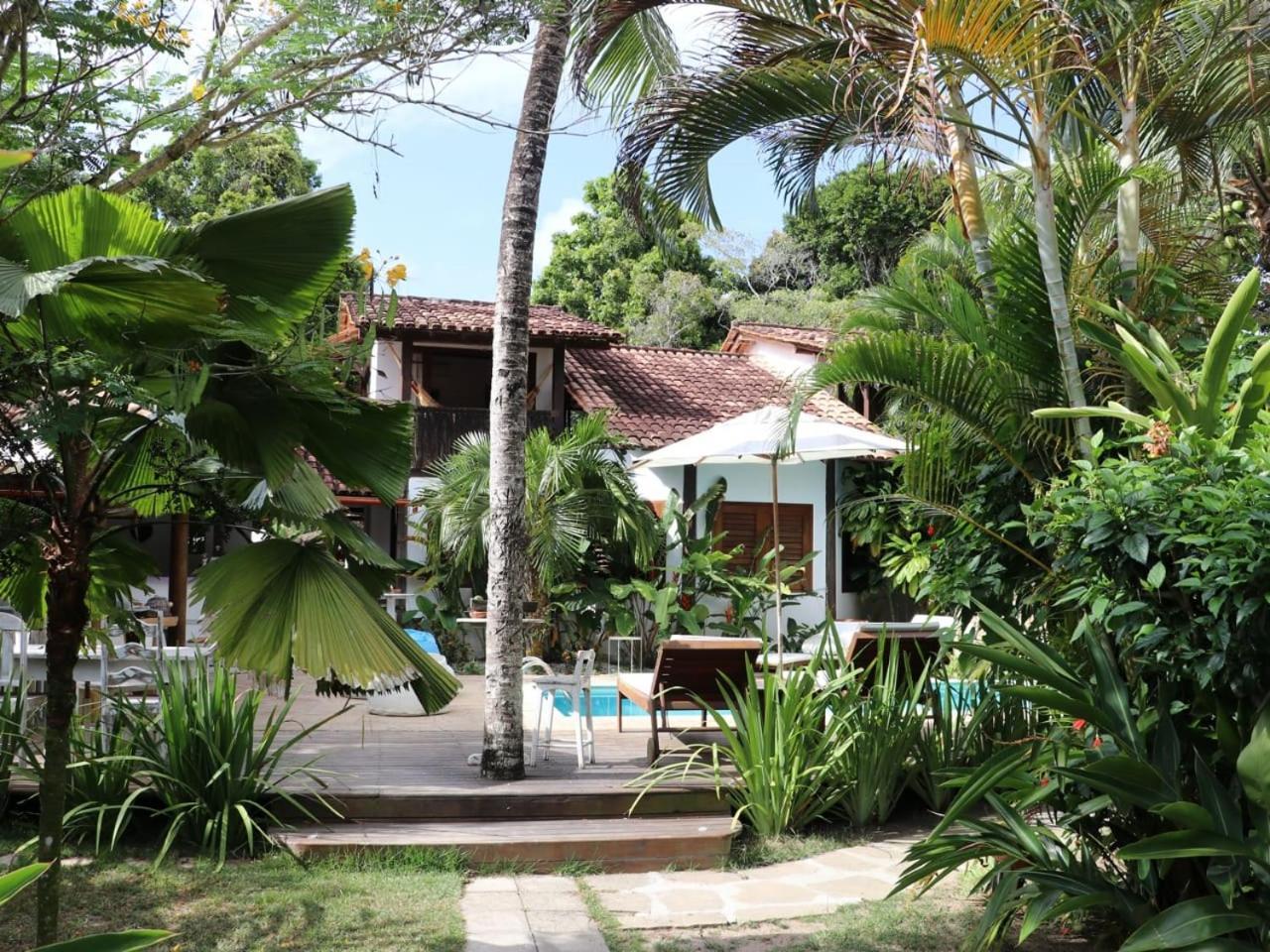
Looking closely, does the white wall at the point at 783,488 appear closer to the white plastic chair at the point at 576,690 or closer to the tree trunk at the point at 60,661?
the white plastic chair at the point at 576,690

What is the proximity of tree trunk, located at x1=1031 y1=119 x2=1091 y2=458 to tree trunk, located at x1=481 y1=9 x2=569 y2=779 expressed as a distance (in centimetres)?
299

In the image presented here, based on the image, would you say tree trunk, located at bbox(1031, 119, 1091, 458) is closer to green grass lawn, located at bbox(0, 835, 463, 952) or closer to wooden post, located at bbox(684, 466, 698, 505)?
green grass lawn, located at bbox(0, 835, 463, 952)

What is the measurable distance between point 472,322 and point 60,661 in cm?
1351

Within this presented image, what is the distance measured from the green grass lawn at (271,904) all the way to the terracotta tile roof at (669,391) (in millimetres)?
12443

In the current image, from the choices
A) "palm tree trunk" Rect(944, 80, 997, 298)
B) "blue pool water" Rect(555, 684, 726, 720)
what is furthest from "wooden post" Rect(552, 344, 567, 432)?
"palm tree trunk" Rect(944, 80, 997, 298)

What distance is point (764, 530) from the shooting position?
1841 centimetres

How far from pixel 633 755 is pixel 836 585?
443 inches

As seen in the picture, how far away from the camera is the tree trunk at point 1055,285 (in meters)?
5.06

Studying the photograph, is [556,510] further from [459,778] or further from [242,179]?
[242,179]

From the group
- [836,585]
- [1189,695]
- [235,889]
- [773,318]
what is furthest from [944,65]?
[773,318]

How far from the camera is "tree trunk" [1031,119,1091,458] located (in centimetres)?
506

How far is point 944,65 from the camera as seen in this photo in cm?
496

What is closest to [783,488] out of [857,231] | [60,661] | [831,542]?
[831,542]

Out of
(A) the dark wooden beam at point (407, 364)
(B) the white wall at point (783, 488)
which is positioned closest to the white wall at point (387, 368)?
(A) the dark wooden beam at point (407, 364)
